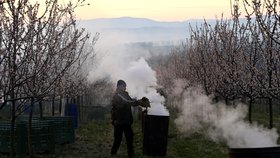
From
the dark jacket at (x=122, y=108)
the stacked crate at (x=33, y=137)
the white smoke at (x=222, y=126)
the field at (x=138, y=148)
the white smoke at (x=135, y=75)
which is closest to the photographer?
the white smoke at (x=222, y=126)

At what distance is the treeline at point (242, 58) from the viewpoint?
12.4m

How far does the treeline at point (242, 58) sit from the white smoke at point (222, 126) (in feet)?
3.27

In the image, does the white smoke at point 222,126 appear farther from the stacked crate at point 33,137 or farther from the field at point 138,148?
the stacked crate at point 33,137

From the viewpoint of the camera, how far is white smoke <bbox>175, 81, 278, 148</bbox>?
9.93 metres

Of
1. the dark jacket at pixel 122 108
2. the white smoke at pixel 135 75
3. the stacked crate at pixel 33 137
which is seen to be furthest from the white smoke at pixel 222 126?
the stacked crate at pixel 33 137

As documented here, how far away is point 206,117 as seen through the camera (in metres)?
25.3

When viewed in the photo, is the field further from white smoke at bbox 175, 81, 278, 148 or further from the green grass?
white smoke at bbox 175, 81, 278, 148

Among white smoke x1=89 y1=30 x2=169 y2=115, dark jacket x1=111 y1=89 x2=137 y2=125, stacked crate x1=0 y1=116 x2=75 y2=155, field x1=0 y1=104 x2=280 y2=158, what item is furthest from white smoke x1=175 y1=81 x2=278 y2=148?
stacked crate x1=0 y1=116 x2=75 y2=155

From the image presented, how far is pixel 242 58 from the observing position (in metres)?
17.2

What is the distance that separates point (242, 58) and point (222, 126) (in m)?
3.09

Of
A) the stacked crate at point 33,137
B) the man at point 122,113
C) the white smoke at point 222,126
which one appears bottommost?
the white smoke at point 222,126

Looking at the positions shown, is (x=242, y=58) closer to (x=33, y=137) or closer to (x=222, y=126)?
(x=222, y=126)

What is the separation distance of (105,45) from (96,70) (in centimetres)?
616

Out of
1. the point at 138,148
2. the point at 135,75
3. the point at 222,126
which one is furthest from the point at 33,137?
the point at 222,126
